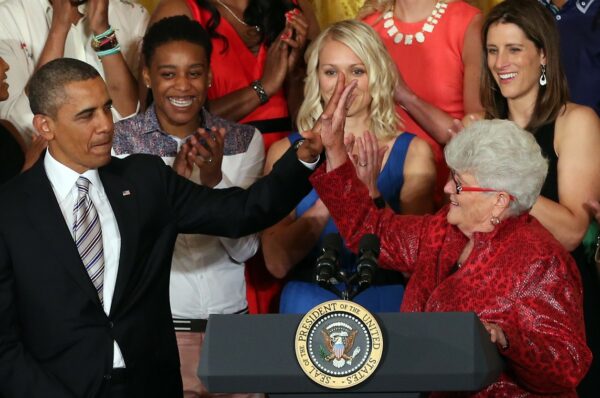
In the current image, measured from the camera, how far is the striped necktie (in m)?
3.41

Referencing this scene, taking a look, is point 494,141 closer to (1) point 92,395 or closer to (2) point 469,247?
(2) point 469,247

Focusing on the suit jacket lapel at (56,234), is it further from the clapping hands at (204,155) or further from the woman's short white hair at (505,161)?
the woman's short white hair at (505,161)

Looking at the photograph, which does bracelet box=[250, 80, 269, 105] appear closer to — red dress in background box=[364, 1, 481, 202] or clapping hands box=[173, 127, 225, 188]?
red dress in background box=[364, 1, 481, 202]

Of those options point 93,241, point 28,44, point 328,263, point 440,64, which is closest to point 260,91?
point 440,64

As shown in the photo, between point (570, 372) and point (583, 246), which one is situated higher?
point (570, 372)

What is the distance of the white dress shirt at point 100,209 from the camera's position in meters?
3.42

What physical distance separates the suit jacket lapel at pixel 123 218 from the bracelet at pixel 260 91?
141cm

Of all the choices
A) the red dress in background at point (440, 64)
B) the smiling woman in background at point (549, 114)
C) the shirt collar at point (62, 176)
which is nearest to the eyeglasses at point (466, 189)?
the smiling woman in background at point (549, 114)

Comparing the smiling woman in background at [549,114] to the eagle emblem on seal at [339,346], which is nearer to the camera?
the eagle emblem on seal at [339,346]

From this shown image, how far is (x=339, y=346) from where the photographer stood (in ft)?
9.06

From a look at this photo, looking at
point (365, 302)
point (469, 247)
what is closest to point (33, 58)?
point (365, 302)

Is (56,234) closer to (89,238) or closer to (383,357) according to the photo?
(89,238)

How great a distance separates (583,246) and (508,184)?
3.48 feet

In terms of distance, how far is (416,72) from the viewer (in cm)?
485
